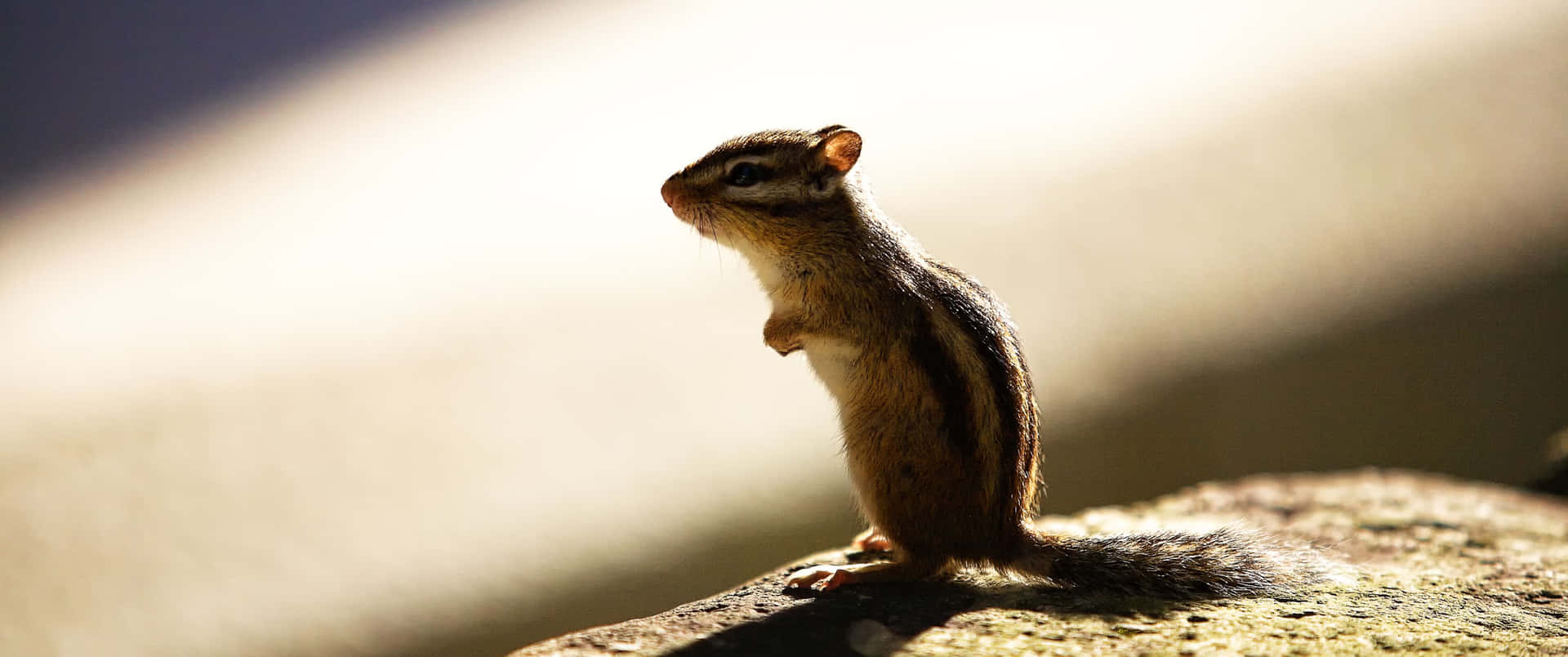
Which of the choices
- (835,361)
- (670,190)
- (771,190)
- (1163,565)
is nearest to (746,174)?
(771,190)

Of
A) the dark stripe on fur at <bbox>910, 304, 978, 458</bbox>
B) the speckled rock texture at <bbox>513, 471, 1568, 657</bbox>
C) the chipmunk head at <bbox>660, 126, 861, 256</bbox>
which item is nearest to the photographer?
the speckled rock texture at <bbox>513, 471, 1568, 657</bbox>

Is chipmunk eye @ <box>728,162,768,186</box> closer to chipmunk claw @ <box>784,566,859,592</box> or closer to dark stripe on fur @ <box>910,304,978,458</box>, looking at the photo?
dark stripe on fur @ <box>910,304,978,458</box>

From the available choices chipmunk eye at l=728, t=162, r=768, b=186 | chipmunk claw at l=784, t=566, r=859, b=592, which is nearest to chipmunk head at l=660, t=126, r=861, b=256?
chipmunk eye at l=728, t=162, r=768, b=186

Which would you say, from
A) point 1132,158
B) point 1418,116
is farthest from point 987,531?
point 1418,116

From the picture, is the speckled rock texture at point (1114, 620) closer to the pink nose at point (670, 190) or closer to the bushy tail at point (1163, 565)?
the bushy tail at point (1163, 565)

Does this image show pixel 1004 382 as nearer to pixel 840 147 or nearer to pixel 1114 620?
pixel 1114 620

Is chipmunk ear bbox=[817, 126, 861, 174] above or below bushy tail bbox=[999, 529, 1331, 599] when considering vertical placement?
above

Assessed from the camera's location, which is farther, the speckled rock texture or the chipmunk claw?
the chipmunk claw
